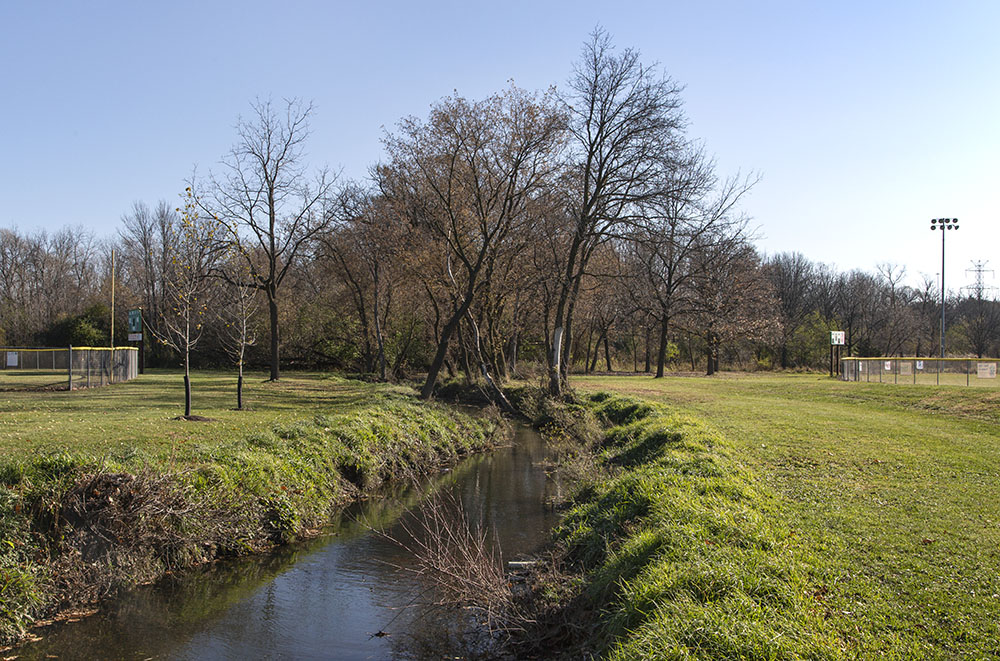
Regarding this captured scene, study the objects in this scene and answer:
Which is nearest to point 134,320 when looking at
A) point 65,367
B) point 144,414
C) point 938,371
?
point 65,367

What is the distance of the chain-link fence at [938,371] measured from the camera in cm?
3238

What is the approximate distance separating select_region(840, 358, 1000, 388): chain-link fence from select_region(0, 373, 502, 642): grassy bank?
25756 millimetres

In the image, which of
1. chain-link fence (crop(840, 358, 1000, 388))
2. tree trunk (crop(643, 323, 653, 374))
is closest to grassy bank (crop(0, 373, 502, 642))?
chain-link fence (crop(840, 358, 1000, 388))

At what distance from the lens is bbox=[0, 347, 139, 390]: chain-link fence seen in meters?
25.5

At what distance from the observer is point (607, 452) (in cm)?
1623

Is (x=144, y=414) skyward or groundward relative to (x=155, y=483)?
skyward

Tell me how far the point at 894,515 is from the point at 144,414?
15.2 metres

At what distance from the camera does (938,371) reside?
3353 centimetres

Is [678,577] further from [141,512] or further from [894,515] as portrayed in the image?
[141,512]

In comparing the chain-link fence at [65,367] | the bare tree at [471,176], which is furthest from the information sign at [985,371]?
the chain-link fence at [65,367]

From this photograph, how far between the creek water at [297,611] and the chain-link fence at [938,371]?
2829 centimetres

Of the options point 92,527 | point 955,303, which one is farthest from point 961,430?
point 955,303

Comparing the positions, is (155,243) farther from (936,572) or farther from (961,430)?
(936,572)

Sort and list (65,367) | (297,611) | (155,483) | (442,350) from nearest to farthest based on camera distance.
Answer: (297,611) → (155,483) → (442,350) → (65,367)
